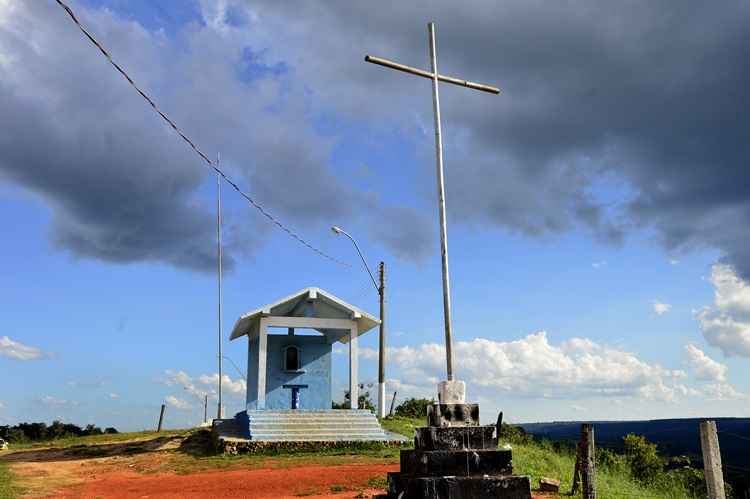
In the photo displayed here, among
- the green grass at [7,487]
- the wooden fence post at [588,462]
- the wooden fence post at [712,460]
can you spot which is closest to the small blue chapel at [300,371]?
the green grass at [7,487]


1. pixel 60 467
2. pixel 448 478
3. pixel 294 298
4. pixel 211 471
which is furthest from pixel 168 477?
pixel 448 478

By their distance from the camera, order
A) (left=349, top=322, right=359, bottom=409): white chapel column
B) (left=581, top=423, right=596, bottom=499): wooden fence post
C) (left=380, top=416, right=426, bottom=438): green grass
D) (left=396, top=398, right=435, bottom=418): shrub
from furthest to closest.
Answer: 1. (left=396, top=398, right=435, bottom=418): shrub
2. (left=349, top=322, right=359, bottom=409): white chapel column
3. (left=380, top=416, right=426, bottom=438): green grass
4. (left=581, top=423, right=596, bottom=499): wooden fence post

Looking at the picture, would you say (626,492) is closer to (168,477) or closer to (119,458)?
(168,477)

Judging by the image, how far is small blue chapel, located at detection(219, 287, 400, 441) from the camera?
22.3m

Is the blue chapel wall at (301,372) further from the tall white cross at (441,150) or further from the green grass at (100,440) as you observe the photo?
the tall white cross at (441,150)

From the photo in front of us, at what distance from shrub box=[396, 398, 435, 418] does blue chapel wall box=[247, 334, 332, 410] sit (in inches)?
302

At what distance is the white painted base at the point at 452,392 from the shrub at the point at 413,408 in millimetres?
24064

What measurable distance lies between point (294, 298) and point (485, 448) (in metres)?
16.7

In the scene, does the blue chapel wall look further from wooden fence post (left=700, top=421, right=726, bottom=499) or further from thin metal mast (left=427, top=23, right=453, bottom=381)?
wooden fence post (left=700, top=421, right=726, bottom=499)

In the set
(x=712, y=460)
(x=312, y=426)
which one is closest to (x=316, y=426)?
(x=312, y=426)

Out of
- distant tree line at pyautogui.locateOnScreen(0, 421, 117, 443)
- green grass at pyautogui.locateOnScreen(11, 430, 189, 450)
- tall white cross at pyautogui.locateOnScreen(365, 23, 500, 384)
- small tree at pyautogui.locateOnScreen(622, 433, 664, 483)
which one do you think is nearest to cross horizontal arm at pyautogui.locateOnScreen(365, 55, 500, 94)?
tall white cross at pyautogui.locateOnScreen(365, 23, 500, 384)

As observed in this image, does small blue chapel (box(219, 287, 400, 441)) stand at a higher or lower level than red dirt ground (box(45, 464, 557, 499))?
higher

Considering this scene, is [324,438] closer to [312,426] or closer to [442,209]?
[312,426]

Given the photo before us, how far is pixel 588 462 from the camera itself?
38.3ft
